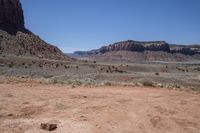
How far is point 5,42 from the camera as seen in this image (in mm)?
67000

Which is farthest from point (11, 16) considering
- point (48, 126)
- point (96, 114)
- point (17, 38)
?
point (48, 126)

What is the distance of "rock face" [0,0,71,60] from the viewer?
66.8 metres

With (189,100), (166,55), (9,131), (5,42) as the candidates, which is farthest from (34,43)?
(166,55)

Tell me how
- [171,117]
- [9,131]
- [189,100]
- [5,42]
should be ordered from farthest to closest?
[5,42] < [189,100] < [171,117] < [9,131]

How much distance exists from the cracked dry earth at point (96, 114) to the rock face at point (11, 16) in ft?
210

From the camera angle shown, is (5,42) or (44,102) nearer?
(44,102)

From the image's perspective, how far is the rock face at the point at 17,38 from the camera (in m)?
66.8

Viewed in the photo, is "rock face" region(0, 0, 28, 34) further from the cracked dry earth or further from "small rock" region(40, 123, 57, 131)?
"small rock" region(40, 123, 57, 131)

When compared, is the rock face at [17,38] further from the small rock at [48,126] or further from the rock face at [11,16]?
the small rock at [48,126]

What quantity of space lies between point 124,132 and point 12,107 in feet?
17.4

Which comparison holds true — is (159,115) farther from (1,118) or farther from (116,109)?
(1,118)

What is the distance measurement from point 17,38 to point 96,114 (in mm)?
64792

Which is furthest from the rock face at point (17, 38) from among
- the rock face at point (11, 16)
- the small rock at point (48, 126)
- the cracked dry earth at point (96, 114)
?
the small rock at point (48, 126)

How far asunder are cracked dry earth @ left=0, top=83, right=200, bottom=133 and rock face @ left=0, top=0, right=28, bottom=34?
2518 inches
